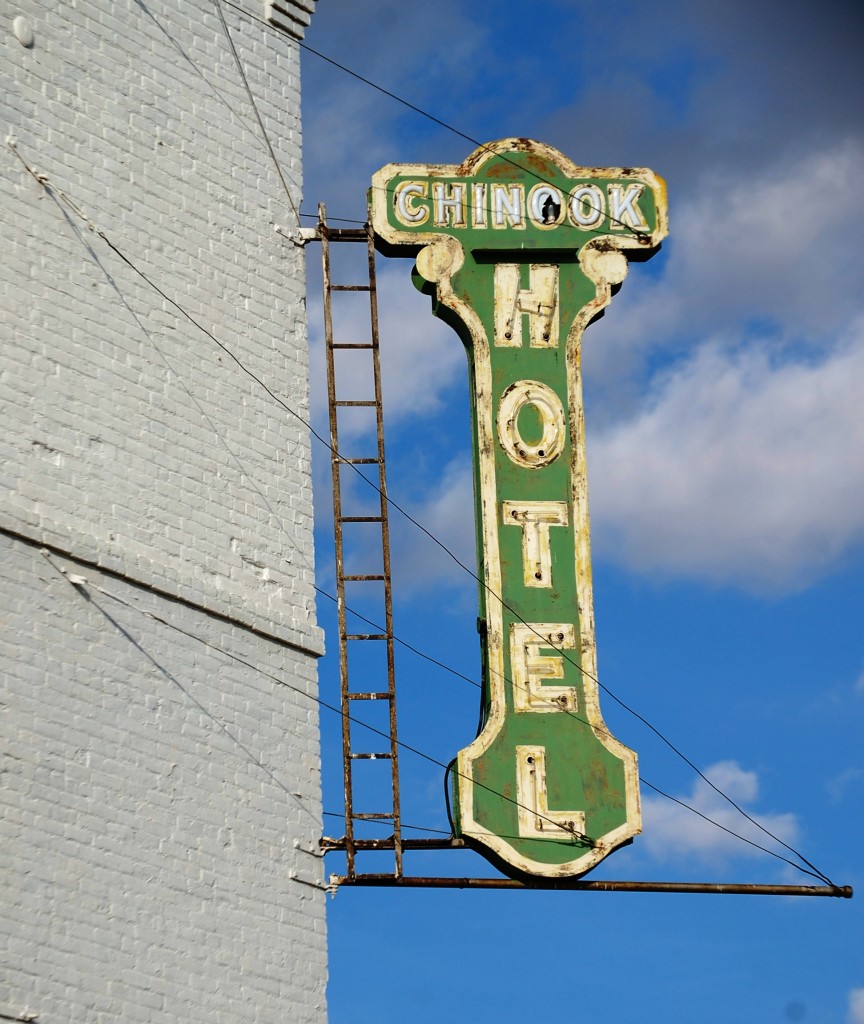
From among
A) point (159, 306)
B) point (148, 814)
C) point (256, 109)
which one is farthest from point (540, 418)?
point (148, 814)

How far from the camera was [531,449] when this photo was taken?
15.7 meters

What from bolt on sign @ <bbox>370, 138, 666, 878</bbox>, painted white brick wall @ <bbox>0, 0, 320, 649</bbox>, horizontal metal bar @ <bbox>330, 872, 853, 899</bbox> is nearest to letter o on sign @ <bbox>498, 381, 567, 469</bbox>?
bolt on sign @ <bbox>370, 138, 666, 878</bbox>

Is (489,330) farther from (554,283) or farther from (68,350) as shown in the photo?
(68,350)

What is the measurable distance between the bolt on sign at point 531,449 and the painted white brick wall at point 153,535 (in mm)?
1367

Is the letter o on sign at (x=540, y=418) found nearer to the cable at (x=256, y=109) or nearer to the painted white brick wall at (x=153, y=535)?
the painted white brick wall at (x=153, y=535)

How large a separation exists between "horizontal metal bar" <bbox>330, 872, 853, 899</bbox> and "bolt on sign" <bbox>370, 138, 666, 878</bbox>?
6.0 inches

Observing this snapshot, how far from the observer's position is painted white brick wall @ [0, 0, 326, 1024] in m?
13.5

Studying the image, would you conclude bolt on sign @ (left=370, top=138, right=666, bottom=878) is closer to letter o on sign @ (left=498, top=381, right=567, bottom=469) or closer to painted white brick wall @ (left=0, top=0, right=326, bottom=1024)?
letter o on sign @ (left=498, top=381, right=567, bottom=469)

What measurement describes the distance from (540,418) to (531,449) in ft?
0.92

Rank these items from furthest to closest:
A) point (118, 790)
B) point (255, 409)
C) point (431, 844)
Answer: point (255, 409)
point (431, 844)
point (118, 790)

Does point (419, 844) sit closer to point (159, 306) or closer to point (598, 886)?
point (598, 886)

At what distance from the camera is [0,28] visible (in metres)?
14.6

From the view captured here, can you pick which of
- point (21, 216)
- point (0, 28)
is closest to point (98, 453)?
point (21, 216)

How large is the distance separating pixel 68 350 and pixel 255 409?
6.36 feet
